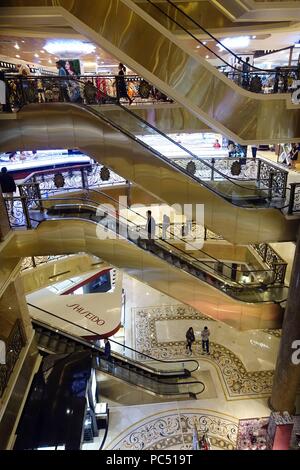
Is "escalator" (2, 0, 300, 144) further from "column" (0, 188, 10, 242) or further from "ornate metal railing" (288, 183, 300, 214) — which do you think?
"column" (0, 188, 10, 242)

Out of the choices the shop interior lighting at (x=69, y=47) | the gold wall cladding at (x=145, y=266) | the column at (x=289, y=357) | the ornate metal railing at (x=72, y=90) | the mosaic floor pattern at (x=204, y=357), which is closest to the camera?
the column at (x=289, y=357)

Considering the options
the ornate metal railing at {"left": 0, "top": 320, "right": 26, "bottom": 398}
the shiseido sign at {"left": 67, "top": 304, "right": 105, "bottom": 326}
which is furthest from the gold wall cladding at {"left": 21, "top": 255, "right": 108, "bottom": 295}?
the ornate metal railing at {"left": 0, "top": 320, "right": 26, "bottom": 398}

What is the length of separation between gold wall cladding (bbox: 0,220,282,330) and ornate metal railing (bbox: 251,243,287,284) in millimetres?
860

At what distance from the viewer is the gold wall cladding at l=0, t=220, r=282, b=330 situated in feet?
24.6

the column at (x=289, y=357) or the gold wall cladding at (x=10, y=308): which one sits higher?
the gold wall cladding at (x=10, y=308)

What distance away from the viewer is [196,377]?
952cm

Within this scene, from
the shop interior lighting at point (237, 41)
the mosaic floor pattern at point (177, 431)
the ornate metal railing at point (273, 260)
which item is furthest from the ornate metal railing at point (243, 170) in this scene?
the mosaic floor pattern at point (177, 431)

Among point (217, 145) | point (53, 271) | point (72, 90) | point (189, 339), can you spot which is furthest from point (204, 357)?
point (217, 145)

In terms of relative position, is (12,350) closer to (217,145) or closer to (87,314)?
(87,314)

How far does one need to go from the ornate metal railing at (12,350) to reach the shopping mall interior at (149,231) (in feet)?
0.17

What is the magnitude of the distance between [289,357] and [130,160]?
6.11 m

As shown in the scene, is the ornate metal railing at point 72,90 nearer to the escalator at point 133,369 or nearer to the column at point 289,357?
the column at point 289,357

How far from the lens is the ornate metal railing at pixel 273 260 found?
8476 millimetres

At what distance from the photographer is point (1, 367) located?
18.9 feet
